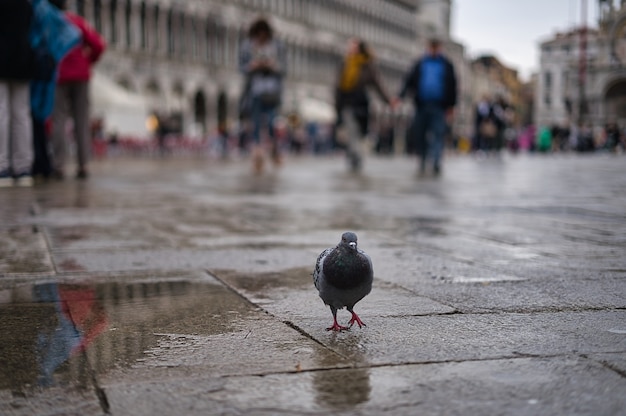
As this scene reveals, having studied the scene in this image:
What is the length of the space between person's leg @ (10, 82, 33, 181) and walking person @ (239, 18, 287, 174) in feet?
14.7

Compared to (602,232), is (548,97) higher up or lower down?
higher up

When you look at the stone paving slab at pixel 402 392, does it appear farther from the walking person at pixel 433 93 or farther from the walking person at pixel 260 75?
the walking person at pixel 260 75

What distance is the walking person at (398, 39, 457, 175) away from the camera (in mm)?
12922

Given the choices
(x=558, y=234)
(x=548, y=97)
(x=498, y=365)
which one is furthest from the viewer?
(x=548, y=97)

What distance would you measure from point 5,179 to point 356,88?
19.1 feet

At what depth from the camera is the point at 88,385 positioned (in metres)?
2.06

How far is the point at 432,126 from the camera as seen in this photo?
13.3 meters

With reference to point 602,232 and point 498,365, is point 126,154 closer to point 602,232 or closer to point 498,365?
point 602,232

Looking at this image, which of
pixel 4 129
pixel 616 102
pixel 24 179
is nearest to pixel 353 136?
pixel 24 179

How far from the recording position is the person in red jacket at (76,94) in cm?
1032

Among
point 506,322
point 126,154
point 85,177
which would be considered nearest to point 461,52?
point 126,154

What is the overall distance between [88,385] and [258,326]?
0.73 m

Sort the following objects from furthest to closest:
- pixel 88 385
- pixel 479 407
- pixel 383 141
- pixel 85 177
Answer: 1. pixel 383 141
2. pixel 85 177
3. pixel 88 385
4. pixel 479 407

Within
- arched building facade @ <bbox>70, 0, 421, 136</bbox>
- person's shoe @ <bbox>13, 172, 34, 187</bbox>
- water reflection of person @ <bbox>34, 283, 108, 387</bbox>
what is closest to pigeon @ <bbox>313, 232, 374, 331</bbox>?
Answer: water reflection of person @ <bbox>34, 283, 108, 387</bbox>
